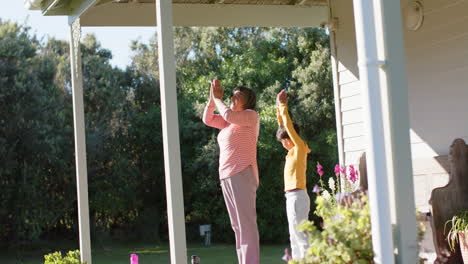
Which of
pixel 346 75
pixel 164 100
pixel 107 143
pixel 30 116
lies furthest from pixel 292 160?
pixel 107 143

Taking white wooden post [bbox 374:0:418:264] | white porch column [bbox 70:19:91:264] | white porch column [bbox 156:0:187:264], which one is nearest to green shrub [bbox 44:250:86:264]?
white porch column [bbox 70:19:91:264]

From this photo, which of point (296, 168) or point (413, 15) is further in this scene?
point (413, 15)

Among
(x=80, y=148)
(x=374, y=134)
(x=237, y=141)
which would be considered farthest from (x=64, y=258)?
(x=374, y=134)

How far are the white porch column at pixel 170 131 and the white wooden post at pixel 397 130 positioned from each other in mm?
1493

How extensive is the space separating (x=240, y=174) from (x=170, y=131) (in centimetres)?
68

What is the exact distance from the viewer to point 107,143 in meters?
15.9

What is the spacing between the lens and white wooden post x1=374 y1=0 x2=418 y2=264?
261 centimetres

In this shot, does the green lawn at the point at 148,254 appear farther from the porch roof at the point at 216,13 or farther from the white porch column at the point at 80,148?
the white porch column at the point at 80,148

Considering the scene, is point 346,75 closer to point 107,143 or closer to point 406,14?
point 406,14

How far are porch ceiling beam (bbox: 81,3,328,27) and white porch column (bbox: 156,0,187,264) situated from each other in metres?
2.71

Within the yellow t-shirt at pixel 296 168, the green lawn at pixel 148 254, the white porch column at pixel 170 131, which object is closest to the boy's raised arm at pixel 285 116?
the yellow t-shirt at pixel 296 168

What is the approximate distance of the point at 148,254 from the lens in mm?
15312

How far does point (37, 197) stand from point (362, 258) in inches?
512

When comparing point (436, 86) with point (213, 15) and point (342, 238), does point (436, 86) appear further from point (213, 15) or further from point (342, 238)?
point (342, 238)
